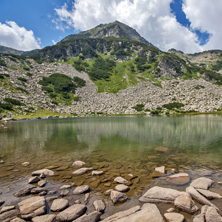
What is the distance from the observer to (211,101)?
379 ft

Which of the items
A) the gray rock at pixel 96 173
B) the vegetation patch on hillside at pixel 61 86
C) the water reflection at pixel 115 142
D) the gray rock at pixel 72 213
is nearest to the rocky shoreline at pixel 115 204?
the gray rock at pixel 72 213

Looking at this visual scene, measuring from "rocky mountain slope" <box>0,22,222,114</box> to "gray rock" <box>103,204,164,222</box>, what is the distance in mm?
92865

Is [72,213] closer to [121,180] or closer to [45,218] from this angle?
[45,218]

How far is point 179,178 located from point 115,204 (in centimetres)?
506

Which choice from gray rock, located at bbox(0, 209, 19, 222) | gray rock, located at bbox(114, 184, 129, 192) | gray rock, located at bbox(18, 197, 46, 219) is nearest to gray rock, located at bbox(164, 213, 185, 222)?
gray rock, located at bbox(114, 184, 129, 192)

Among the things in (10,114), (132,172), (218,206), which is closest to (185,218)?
(218,206)

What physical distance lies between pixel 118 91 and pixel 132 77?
110ft

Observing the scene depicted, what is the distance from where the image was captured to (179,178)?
10.2m

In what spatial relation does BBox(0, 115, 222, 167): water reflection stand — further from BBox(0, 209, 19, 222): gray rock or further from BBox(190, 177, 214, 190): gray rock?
BBox(0, 209, 19, 222): gray rock

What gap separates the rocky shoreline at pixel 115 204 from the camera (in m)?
6.30

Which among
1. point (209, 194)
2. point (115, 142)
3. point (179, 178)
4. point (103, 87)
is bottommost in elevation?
point (115, 142)

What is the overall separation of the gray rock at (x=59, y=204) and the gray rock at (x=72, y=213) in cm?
46

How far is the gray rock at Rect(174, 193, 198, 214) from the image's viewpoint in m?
6.75

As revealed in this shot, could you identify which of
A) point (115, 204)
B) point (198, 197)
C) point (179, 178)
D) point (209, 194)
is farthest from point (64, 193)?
point (209, 194)
